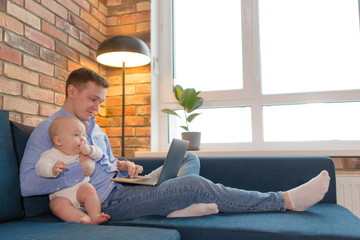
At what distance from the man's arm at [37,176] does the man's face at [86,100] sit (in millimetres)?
220

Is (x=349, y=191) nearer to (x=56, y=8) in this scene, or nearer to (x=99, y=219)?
(x=99, y=219)

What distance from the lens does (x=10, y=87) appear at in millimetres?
1812

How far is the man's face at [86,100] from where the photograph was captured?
1.62m

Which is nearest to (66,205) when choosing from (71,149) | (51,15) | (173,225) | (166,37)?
(71,149)

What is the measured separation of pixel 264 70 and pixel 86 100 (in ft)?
5.04

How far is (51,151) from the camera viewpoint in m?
1.41

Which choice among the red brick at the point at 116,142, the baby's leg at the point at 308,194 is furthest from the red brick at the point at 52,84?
the baby's leg at the point at 308,194

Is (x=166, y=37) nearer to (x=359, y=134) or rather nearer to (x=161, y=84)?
(x=161, y=84)

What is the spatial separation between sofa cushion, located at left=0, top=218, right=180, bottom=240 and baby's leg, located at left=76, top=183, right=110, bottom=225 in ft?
0.38

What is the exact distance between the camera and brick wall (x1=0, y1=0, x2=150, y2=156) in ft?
6.04

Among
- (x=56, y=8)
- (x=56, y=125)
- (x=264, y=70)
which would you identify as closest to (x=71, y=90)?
(x=56, y=125)

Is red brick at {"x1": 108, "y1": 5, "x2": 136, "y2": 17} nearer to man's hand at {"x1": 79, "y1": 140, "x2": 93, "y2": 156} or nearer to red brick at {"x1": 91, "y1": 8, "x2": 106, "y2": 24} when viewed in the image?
red brick at {"x1": 91, "y1": 8, "x2": 106, "y2": 24}

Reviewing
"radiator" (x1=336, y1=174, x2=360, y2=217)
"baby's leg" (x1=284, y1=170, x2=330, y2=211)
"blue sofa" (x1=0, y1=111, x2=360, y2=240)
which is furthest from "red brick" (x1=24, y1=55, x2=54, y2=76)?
"radiator" (x1=336, y1=174, x2=360, y2=217)

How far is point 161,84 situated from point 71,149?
1.51 metres
